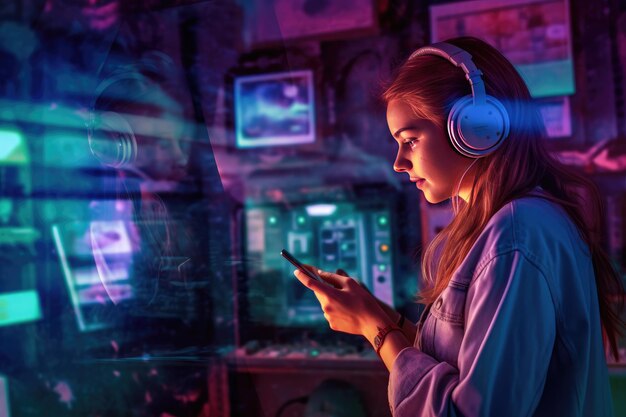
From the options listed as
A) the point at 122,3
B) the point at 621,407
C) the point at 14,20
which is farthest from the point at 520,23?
the point at 14,20

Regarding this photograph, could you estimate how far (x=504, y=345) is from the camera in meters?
0.62

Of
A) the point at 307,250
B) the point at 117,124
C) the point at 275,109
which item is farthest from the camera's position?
the point at 275,109

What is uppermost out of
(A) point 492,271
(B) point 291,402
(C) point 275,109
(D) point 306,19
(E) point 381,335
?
(D) point 306,19

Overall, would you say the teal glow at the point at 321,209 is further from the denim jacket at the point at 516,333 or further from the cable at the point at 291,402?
the denim jacket at the point at 516,333

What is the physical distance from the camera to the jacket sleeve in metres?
0.62

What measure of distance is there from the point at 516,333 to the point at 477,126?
0.28 metres

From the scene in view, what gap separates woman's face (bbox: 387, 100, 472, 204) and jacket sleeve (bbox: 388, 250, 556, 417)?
189 mm

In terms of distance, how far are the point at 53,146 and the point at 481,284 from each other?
2.25 meters

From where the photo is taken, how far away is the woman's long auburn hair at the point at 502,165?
75 centimetres

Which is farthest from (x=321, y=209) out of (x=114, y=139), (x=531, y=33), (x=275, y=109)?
(x=531, y=33)

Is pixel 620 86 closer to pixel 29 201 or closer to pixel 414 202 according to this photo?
pixel 414 202

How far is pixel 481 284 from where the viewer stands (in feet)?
2.14

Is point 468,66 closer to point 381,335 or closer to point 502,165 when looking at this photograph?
point 502,165

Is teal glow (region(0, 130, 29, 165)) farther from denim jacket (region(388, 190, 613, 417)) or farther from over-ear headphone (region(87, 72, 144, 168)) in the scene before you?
denim jacket (region(388, 190, 613, 417))
